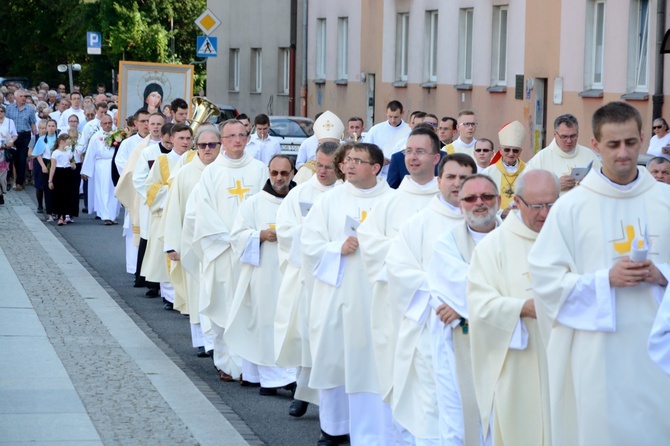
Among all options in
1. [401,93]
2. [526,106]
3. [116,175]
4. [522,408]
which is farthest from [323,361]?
[401,93]

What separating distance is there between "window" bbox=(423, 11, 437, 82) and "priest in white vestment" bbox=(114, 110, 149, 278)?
14.6 metres

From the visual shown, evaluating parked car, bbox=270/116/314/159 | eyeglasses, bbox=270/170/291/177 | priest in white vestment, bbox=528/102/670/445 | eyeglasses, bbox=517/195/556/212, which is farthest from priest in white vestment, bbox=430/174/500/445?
parked car, bbox=270/116/314/159

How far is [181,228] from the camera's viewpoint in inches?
491

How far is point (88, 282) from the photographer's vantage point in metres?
15.5

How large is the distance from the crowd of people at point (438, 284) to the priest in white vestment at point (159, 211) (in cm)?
156

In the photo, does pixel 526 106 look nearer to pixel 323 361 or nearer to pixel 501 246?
pixel 323 361

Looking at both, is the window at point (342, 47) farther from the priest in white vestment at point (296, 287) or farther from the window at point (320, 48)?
the priest in white vestment at point (296, 287)

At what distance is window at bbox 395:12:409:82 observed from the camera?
33344mm

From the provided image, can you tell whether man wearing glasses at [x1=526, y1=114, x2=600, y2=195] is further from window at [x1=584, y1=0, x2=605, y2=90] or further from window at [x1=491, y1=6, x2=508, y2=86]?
window at [x1=491, y1=6, x2=508, y2=86]

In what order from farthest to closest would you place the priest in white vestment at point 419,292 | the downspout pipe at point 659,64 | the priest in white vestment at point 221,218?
the downspout pipe at point 659,64
the priest in white vestment at point 221,218
the priest in white vestment at point 419,292

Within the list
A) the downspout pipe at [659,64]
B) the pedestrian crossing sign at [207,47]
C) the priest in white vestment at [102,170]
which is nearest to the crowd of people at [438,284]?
the downspout pipe at [659,64]

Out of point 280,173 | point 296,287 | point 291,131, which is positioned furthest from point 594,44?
point 296,287

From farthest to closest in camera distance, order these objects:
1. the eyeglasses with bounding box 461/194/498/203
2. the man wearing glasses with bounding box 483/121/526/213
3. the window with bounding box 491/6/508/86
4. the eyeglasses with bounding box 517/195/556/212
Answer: the window with bounding box 491/6/508/86 < the man wearing glasses with bounding box 483/121/526/213 < the eyeglasses with bounding box 461/194/498/203 < the eyeglasses with bounding box 517/195/556/212

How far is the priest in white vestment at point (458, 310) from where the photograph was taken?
22.5 feet
